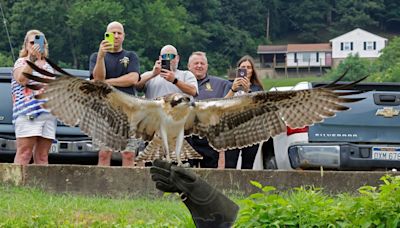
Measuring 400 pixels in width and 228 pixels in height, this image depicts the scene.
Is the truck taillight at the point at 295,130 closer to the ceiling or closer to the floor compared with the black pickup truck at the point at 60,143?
closer to the ceiling

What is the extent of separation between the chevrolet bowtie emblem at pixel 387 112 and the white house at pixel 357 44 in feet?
433

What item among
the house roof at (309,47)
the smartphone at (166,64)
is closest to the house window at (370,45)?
the house roof at (309,47)

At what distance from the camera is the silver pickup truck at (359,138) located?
12.8 meters

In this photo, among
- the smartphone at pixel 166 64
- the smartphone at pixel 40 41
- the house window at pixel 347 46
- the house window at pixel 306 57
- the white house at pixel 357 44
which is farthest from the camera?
the house window at pixel 347 46

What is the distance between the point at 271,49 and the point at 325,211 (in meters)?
130

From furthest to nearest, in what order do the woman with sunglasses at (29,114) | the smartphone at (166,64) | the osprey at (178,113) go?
1. the woman with sunglasses at (29,114)
2. the smartphone at (166,64)
3. the osprey at (178,113)

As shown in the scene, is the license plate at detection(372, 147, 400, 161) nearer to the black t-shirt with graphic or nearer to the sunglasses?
the sunglasses

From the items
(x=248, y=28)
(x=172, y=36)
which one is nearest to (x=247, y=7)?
(x=248, y=28)

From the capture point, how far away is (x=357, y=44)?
148m

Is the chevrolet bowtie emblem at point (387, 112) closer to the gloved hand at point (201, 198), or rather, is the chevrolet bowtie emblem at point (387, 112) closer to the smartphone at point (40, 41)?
the smartphone at point (40, 41)

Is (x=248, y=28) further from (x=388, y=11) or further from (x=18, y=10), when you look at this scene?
(x=18, y=10)

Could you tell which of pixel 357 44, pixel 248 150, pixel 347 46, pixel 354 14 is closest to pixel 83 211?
pixel 248 150

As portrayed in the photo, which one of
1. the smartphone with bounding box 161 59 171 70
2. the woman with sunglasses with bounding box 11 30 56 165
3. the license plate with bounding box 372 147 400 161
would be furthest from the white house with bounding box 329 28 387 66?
the smartphone with bounding box 161 59 171 70

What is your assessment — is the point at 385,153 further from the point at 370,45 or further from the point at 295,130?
the point at 370,45
